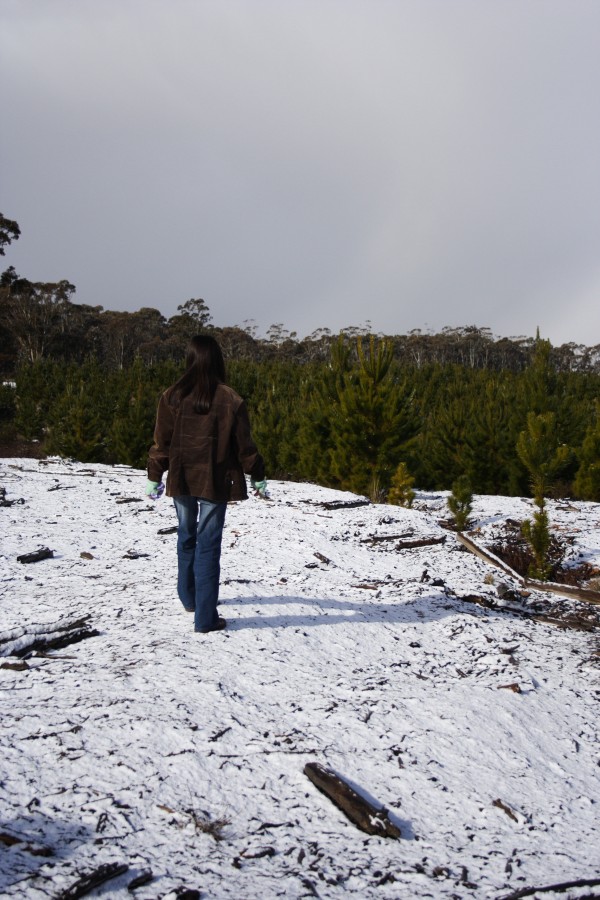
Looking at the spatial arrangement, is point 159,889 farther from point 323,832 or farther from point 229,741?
point 229,741

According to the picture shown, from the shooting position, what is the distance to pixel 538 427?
698cm

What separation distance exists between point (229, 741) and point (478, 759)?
41.4 inches

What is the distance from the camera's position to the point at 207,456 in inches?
134

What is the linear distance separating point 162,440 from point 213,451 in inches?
16.0

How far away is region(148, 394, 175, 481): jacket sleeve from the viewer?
354 cm

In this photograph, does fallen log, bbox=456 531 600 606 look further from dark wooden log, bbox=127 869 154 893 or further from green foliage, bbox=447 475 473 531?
dark wooden log, bbox=127 869 154 893

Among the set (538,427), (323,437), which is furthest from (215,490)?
(323,437)

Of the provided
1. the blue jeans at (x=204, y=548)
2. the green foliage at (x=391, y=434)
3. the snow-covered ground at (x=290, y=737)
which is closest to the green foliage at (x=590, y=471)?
the green foliage at (x=391, y=434)

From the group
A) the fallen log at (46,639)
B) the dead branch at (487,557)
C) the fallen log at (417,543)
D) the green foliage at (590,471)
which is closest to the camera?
the fallen log at (46,639)

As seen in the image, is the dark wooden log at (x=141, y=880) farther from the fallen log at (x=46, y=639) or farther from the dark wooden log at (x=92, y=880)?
the fallen log at (x=46, y=639)

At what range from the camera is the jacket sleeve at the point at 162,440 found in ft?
11.6

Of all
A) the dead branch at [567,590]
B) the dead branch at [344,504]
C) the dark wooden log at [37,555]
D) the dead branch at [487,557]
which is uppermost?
the dead branch at [344,504]

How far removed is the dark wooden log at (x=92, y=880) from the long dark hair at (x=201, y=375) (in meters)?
2.31

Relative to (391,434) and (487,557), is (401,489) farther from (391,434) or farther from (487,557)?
(487,557)
